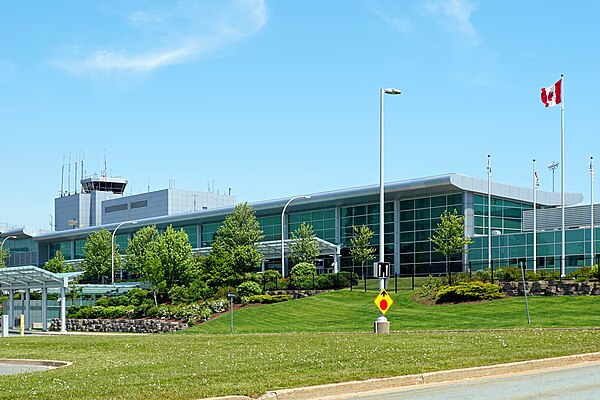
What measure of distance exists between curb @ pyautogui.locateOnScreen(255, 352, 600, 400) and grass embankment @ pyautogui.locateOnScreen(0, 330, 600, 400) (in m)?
0.33

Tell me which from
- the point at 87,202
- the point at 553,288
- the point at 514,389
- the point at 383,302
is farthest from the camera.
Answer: the point at 87,202

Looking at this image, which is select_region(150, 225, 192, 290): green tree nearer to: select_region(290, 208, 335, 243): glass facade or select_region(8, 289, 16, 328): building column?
select_region(8, 289, 16, 328): building column

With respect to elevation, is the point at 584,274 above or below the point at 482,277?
above

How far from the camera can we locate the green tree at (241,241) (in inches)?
2618

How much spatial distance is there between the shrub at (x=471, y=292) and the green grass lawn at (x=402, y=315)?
1.17 metres

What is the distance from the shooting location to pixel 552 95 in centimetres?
5100

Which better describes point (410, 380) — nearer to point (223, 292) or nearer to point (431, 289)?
point (431, 289)

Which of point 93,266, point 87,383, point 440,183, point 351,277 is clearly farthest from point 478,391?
point 93,266

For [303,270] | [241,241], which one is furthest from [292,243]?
[303,270]

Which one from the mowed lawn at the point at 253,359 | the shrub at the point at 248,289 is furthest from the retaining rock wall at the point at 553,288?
the shrub at the point at 248,289

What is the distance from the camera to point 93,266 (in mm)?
87000

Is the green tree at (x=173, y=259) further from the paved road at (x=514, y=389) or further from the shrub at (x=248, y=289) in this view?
the paved road at (x=514, y=389)

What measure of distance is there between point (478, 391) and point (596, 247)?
48394 millimetres

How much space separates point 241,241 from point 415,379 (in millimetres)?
53500
